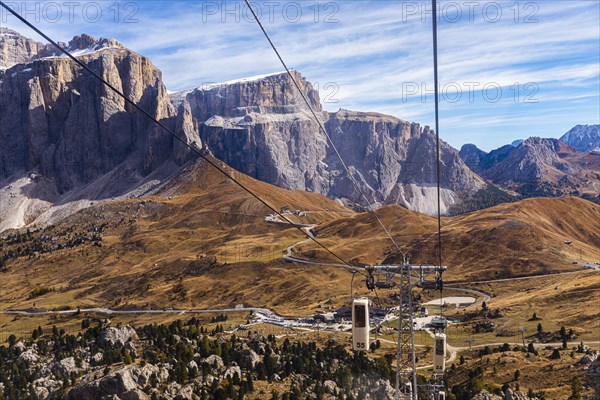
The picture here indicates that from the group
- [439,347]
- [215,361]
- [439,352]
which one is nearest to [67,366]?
[215,361]

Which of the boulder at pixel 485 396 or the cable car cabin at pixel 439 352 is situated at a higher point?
the cable car cabin at pixel 439 352

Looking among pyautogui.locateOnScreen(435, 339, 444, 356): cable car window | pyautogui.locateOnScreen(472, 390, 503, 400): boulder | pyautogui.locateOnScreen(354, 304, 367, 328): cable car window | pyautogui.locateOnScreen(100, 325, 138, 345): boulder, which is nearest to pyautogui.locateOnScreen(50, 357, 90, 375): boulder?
pyautogui.locateOnScreen(100, 325, 138, 345): boulder

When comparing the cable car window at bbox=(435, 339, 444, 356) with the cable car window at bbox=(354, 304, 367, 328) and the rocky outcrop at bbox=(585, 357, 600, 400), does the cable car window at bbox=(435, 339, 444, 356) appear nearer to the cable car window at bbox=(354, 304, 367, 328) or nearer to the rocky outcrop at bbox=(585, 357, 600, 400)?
the cable car window at bbox=(354, 304, 367, 328)

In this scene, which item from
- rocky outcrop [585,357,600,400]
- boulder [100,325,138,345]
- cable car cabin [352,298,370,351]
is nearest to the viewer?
cable car cabin [352,298,370,351]

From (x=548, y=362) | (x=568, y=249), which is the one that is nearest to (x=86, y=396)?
(x=548, y=362)

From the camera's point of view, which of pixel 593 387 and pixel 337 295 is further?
pixel 337 295

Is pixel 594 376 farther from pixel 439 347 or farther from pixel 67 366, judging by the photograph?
pixel 67 366

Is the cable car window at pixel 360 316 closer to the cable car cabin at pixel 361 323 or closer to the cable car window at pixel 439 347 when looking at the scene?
the cable car cabin at pixel 361 323

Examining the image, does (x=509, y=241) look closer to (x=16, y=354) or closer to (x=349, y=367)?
(x=349, y=367)

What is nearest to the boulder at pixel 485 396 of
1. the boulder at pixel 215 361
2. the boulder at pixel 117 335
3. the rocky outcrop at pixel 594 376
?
the rocky outcrop at pixel 594 376
